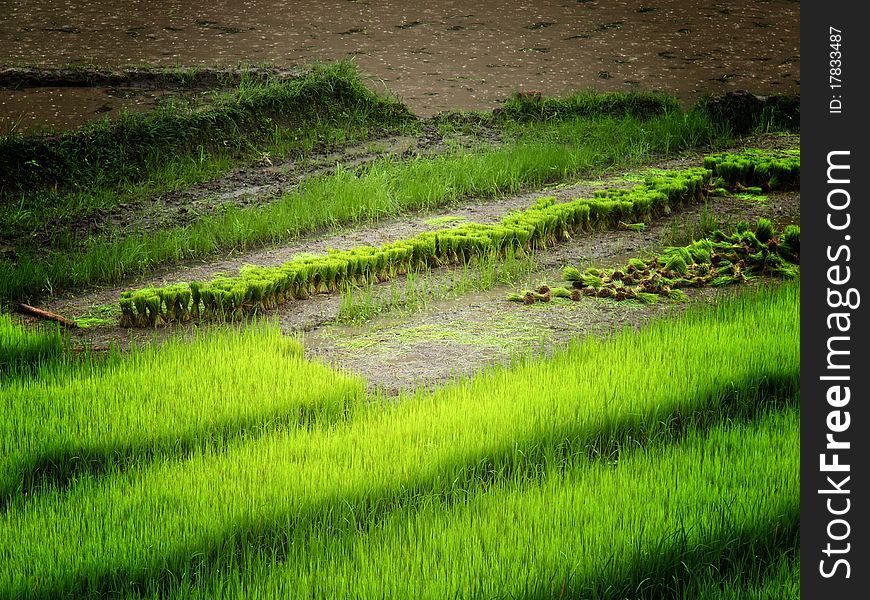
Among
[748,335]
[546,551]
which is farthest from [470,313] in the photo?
[546,551]

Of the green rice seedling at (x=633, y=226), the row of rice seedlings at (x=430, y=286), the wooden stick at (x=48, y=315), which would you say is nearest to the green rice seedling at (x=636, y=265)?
the row of rice seedlings at (x=430, y=286)

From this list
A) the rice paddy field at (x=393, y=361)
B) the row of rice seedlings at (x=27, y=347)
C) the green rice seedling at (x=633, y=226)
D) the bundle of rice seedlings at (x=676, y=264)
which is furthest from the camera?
the green rice seedling at (x=633, y=226)

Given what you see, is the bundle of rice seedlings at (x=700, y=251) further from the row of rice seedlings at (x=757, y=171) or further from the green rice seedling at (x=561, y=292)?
the row of rice seedlings at (x=757, y=171)

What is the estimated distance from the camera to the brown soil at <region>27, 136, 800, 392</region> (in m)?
4.85

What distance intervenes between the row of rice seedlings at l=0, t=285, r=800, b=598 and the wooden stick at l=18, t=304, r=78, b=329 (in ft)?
4.00

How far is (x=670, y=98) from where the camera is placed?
33.7ft

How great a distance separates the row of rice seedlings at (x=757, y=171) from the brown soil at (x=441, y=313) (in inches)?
20.0

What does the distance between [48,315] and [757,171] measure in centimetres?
541

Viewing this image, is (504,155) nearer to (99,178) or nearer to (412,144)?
(412,144)

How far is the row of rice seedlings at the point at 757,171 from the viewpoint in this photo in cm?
773

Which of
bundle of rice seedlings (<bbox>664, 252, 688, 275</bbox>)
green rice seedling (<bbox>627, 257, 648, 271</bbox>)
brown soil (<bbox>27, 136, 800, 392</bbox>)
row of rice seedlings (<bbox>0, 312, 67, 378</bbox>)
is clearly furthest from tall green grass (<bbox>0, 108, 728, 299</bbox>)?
bundle of rice seedlings (<bbox>664, 252, 688, 275</bbox>)

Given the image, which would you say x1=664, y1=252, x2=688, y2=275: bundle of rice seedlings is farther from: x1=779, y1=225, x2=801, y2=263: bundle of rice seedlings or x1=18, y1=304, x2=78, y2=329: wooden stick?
x1=18, y1=304, x2=78, y2=329: wooden stick

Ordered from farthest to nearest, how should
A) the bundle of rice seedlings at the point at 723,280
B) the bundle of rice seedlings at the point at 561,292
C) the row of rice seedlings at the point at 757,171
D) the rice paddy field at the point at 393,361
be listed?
the row of rice seedlings at the point at 757,171
the bundle of rice seedlings at the point at 723,280
the bundle of rice seedlings at the point at 561,292
the rice paddy field at the point at 393,361

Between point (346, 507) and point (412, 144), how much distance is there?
623 centimetres
